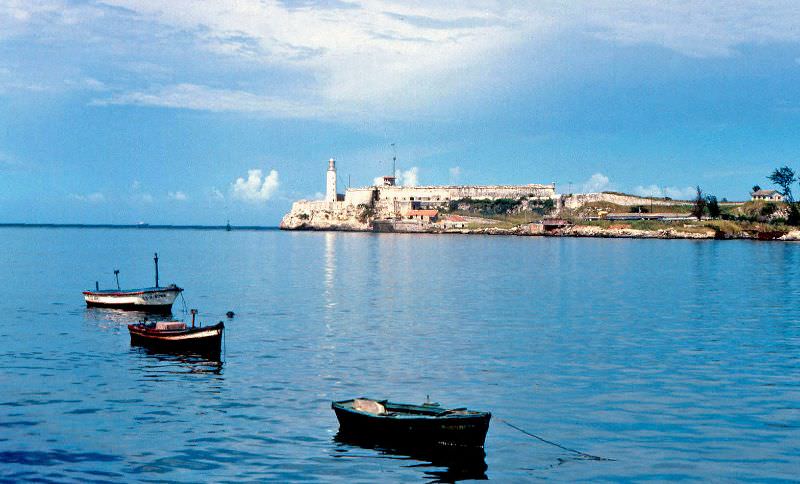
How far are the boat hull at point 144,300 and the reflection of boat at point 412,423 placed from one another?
108 ft

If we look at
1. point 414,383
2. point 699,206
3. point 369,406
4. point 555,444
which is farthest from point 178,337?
point 699,206

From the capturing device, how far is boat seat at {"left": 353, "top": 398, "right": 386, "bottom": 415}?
70.5 feet

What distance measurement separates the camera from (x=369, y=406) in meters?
21.7

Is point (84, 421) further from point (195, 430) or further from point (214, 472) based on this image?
point (214, 472)

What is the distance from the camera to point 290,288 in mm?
66250

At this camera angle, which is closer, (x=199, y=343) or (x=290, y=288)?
(x=199, y=343)

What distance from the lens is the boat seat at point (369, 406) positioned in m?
21.5

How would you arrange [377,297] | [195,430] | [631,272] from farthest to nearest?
[631,272], [377,297], [195,430]

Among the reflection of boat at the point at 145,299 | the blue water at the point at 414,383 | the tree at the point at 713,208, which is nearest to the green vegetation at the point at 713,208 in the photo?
the tree at the point at 713,208

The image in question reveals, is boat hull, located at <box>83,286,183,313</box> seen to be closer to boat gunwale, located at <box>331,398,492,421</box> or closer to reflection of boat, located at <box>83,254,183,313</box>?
reflection of boat, located at <box>83,254,183,313</box>

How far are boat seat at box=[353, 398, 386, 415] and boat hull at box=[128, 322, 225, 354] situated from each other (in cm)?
1267

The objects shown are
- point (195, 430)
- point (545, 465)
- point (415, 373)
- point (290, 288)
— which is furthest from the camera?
point (290, 288)

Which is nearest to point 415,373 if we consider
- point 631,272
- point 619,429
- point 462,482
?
point 619,429

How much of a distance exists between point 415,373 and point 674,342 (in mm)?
14834
